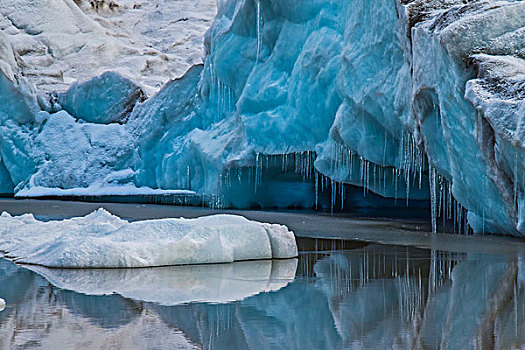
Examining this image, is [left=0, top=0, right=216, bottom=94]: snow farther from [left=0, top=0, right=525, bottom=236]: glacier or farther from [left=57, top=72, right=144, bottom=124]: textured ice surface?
[left=0, top=0, right=525, bottom=236]: glacier

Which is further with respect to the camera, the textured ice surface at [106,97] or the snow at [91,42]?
the snow at [91,42]

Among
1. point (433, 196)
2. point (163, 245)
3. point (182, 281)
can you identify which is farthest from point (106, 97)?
point (182, 281)

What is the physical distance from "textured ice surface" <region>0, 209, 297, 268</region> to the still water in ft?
0.72

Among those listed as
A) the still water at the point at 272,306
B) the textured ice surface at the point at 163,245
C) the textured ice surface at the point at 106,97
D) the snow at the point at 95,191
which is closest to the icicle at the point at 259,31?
the snow at the point at 95,191

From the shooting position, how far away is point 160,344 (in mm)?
3725

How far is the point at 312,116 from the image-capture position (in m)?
16.3

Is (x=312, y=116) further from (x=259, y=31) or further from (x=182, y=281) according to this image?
(x=182, y=281)

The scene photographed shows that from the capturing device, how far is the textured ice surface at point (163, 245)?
23.1 ft

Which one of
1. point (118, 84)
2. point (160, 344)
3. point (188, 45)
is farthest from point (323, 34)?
point (188, 45)

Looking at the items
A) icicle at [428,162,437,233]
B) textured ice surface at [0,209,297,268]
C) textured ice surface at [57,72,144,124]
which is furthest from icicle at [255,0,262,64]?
textured ice surface at [0,209,297,268]

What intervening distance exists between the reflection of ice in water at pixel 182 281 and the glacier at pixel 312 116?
3930 millimetres

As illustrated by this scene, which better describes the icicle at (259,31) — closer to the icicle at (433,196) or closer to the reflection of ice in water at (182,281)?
the icicle at (433,196)

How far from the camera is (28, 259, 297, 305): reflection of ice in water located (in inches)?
211

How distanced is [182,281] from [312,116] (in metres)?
10.6
